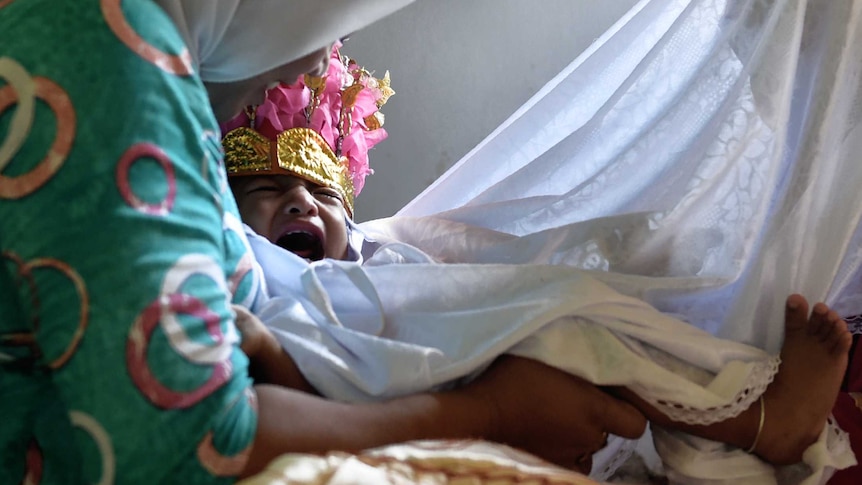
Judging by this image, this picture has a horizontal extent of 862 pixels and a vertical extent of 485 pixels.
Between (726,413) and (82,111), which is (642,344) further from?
(82,111)

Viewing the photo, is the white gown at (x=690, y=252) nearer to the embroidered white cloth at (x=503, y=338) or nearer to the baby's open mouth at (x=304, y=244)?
the embroidered white cloth at (x=503, y=338)

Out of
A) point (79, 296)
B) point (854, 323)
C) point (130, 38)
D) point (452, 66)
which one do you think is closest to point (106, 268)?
Result: point (79, 296)

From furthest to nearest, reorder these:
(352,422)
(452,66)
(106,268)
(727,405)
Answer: (452,66) → (727,405) → (352,422) → (106,268)

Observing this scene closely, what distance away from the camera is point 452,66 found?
1.75m

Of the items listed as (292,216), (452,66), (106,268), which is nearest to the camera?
(106,268)

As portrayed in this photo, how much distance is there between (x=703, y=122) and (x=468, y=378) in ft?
1.21

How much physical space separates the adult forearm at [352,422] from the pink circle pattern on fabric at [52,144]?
0.71ft

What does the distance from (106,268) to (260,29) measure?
0.28m

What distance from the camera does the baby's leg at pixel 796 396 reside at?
757 mm

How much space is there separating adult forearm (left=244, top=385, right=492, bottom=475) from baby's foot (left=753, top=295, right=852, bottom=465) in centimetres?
27

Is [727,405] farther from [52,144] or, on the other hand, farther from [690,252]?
[52,144]

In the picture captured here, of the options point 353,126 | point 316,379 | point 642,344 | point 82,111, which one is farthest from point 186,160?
point 353,126

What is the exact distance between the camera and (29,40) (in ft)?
1.82

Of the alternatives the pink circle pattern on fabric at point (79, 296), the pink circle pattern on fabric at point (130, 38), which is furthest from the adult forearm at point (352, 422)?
the pink circle pattern on fabric at point (130, 38)
